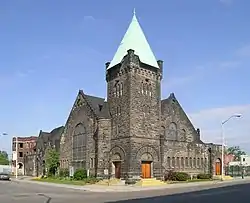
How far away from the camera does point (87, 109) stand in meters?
55.6

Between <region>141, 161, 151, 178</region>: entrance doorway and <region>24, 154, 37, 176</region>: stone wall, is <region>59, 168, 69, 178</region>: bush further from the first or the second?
<region>24, 154, 37, 176</region>: stone wall

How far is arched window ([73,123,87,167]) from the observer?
183 ft

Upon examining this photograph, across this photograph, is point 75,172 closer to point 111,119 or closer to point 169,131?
point 111,119

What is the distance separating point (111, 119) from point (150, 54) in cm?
1055

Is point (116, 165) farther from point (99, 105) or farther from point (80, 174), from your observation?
point (99, 105)

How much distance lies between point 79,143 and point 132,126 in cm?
1281

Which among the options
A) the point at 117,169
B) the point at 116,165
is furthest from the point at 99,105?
the point at 117,169

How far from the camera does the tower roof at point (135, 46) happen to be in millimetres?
51816

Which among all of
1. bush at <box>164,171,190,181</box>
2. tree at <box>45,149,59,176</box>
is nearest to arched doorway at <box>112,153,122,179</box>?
bush at <box>164,171,190,181</box>

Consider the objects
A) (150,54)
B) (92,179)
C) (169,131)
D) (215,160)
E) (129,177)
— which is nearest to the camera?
(129,177)

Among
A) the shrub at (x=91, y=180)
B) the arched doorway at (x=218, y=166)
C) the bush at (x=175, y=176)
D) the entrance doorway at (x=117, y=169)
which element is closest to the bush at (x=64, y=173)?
the shrub at (x=91, y=180)

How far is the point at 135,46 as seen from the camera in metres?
52.0

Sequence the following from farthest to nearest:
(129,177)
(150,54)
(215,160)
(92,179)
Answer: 1. (215,160)
2. (150,54)
3. (92,179)
4. (129,177)

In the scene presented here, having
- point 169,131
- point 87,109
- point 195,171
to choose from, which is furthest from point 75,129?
point 195,171
